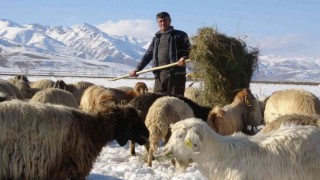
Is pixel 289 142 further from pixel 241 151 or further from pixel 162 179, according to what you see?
pixel 162 179

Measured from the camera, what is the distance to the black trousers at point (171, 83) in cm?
1092

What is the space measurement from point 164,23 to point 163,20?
81 millimetres

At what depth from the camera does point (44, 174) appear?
235 inches

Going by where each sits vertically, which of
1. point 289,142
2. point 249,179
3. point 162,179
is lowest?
point 162,179

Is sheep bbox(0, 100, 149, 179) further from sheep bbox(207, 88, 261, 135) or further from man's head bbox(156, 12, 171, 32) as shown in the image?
man's head bbox(156, 12, 171, 32)

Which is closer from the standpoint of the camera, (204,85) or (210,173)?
(210,173)

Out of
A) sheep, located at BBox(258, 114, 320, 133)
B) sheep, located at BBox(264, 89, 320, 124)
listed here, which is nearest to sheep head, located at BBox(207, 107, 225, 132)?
sheep, located at BBox(264, 89, 320, 124)

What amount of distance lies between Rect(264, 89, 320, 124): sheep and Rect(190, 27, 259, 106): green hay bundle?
0.94 m

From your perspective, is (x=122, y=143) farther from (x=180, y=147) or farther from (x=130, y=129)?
(x=180, y=147)

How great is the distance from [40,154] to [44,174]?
27 centimetres

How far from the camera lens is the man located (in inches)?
419

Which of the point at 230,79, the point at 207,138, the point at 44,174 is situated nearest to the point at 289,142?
the point at 207,138

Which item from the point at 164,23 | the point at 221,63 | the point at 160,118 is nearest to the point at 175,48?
the point at 164,23

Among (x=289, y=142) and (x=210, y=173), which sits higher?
(x=289, y=142)
